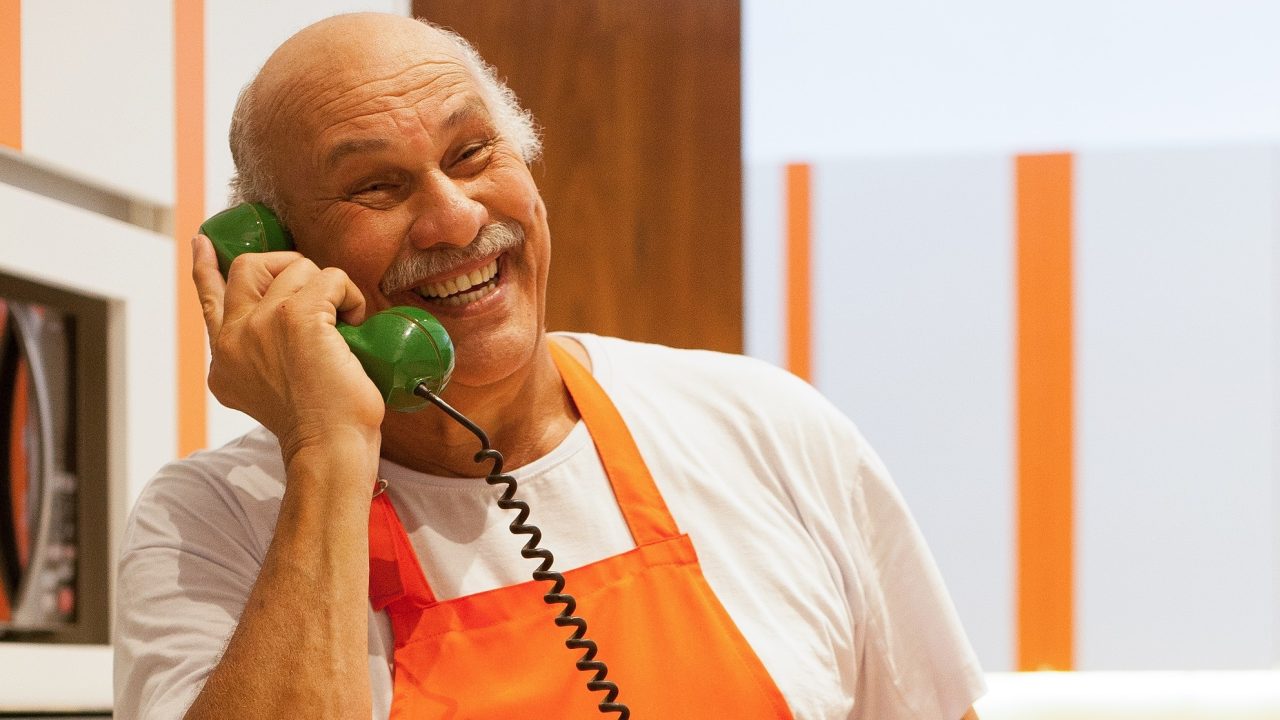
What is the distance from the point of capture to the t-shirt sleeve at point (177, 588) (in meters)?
1.30

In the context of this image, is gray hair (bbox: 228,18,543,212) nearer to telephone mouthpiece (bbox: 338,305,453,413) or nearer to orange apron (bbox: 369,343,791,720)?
telephone mouthpiece (bbox: 338,305,453,413)

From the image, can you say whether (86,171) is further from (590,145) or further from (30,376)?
(590,145)

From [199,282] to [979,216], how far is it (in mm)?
1850

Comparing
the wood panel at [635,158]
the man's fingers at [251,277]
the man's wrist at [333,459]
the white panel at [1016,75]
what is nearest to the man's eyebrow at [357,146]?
the man's fingers at [251,277]

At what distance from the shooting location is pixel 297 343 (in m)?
1.35

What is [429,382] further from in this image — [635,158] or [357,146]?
[635,158]

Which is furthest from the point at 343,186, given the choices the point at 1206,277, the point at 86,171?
the point at 1206,277

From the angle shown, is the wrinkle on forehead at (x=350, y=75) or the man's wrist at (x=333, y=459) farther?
the wrinkle on forehead at (x=350, y=75)

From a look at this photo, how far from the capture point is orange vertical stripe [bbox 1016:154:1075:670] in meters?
2.82

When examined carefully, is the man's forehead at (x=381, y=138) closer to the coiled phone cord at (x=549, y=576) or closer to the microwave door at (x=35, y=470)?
the coiled phone cord at (x=549, y=576)

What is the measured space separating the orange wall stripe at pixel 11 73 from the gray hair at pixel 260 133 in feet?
0.80

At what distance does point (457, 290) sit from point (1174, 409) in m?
1.86

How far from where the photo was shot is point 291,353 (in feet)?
4.44

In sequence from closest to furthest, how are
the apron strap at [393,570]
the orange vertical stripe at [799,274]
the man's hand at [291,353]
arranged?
the man's hand at [291,353]
the apron strap at [393,570]
the orange vertical stripe at [799,274]
